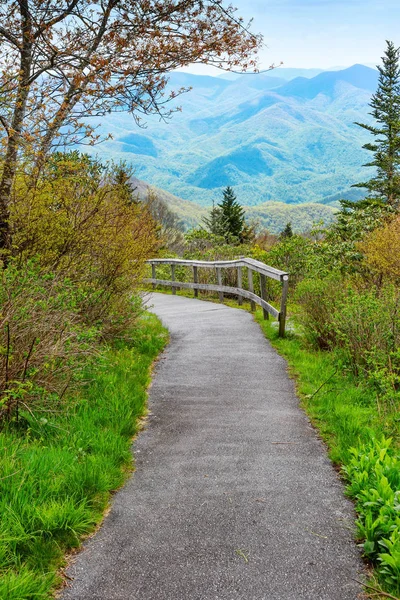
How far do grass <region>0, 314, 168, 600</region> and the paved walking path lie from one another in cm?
15

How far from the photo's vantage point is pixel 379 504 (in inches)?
122

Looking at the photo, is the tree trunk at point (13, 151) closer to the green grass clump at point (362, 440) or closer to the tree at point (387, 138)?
the green grass clump at point (362, 440)

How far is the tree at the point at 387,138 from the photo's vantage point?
34.8 m

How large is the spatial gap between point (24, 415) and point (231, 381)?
2.99m

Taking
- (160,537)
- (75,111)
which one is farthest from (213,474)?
(75,111)

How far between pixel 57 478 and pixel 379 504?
7.24 ft

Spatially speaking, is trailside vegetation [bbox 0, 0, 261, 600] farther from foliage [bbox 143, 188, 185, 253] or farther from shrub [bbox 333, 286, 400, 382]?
foliage [bbox 143, 188, 185, 253]

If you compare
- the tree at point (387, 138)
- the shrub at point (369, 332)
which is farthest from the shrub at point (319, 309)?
the tree at point (387, 138)

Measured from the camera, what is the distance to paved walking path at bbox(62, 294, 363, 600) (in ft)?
8.73

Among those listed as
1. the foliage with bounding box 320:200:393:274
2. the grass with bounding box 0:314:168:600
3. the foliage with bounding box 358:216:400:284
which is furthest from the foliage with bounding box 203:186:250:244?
the grass with bounding box 0:314:168:600

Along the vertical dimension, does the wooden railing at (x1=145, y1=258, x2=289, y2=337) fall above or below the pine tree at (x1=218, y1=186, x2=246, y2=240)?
below

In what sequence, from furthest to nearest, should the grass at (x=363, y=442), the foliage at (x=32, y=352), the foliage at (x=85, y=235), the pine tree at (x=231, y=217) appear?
the pine tree at (x=231, y=217)
the foliage at (x=85, y=235)
the foliage at (x=32, y=352)
the grass at (x=363, y=442)

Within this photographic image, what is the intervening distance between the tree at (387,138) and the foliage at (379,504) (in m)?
30.6

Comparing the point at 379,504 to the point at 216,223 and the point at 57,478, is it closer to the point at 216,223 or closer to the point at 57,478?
the point at 57,478
